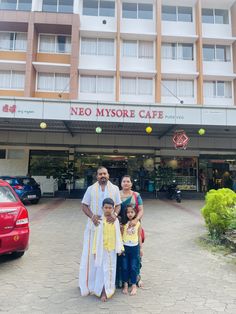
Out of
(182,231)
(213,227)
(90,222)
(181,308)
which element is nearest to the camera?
(181,308)

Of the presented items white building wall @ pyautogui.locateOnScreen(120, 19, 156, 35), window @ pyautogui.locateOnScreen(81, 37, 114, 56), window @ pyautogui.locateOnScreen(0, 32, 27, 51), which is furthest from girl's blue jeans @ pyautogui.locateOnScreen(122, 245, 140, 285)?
window @ pyautogui.locateOnScreen(0, 32, 27, 51)

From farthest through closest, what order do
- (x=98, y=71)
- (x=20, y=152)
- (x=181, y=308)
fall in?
1. (x=98, y=71)
2. (x=20, y=152)
3. (x=181, y=308)

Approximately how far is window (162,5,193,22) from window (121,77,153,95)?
567 centimetres

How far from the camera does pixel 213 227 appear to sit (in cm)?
648

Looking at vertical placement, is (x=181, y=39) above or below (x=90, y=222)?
above

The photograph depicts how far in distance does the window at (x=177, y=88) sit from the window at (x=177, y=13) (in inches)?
208

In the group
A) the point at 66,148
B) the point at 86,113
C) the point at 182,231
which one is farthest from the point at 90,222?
the point at 66,148

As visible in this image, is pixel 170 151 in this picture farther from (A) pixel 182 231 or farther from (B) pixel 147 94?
(A) pixel 182 231

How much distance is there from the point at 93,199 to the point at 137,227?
2.48 ft

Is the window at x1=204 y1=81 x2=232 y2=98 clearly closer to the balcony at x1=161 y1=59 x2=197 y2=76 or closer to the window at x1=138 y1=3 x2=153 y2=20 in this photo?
the balcony at x1=161 y1=59 x2=197 y2=76

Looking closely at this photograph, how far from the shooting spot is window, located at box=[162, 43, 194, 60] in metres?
21.0

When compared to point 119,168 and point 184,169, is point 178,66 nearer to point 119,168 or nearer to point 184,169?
point 184,169

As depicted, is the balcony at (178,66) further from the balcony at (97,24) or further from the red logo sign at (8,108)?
the red logo sign at (8,108)

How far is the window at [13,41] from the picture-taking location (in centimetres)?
2009
